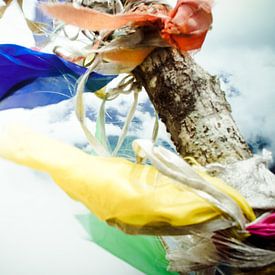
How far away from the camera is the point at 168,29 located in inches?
16.4

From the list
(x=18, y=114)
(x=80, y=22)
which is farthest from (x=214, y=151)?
(x=18, y=114)

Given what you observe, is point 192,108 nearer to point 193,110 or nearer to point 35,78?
point 193,110

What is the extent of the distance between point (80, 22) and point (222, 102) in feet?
0.51

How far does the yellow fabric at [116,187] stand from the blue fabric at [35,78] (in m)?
0.14

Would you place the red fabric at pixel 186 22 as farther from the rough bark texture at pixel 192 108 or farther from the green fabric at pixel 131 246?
the green fabric at pixel 131 246

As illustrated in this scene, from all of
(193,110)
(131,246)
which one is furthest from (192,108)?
(131,246)

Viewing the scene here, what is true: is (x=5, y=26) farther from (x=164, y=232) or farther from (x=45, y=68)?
(x=164, y=232)

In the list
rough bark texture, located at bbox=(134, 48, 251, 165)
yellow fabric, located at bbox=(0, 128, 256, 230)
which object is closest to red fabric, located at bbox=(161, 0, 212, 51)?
rough bark texture, located at bbox=(134, 48, 251, 165)

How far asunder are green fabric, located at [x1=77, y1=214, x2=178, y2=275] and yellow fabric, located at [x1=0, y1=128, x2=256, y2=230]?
0.31ft

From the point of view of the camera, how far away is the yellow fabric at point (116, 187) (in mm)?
302

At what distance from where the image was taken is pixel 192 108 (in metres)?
0.43

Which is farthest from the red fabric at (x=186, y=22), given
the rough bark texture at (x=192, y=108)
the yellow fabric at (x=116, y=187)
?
the yellow fabric at (x=116, y=187)

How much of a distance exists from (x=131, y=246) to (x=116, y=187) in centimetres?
13

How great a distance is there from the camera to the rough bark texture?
406mm
